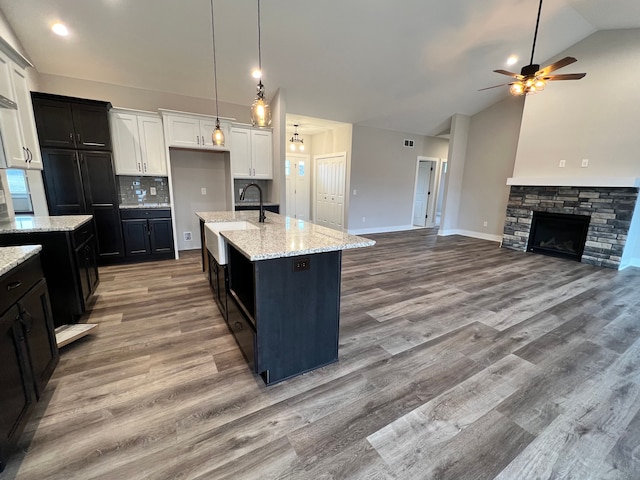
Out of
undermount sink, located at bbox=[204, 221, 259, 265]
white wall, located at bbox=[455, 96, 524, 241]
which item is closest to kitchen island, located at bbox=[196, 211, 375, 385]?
undermount sink, located at bbox=[204, 221, 259, 265]

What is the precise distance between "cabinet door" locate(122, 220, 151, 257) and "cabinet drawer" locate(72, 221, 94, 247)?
1234 millimetres

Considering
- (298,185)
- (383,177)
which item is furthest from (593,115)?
(298,185)

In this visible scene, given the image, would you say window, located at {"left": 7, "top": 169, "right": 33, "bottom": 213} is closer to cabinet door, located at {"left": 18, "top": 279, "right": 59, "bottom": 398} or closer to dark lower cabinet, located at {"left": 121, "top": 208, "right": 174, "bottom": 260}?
dark lower cabinet, located at {"left": 121, "top": 208, "right": 174, "bottom": 260}

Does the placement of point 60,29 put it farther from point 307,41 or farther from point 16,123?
point 307,41

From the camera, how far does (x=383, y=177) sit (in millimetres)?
7270

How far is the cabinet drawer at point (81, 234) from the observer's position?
8.23 feet

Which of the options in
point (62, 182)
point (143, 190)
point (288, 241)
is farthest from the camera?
point (143, 190)

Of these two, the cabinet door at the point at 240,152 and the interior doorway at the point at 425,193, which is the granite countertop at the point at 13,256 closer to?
the cabinet door at the point at 240,152

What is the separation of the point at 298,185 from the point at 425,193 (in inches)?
160

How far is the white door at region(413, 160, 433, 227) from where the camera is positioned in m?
8.42

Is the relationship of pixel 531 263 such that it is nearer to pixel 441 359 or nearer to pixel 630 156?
pixel 630 156

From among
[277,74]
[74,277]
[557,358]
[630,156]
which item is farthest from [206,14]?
[630,156]

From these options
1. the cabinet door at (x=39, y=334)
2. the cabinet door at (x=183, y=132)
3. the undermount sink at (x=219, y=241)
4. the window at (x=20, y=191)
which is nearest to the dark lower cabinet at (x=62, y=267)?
the cabinet door at (x=39, y=334)

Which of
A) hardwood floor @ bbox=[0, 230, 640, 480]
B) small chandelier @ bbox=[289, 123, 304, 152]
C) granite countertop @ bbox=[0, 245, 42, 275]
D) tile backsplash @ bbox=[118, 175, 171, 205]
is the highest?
small chandelier @ bbox=[289, 123, 304, 152]
